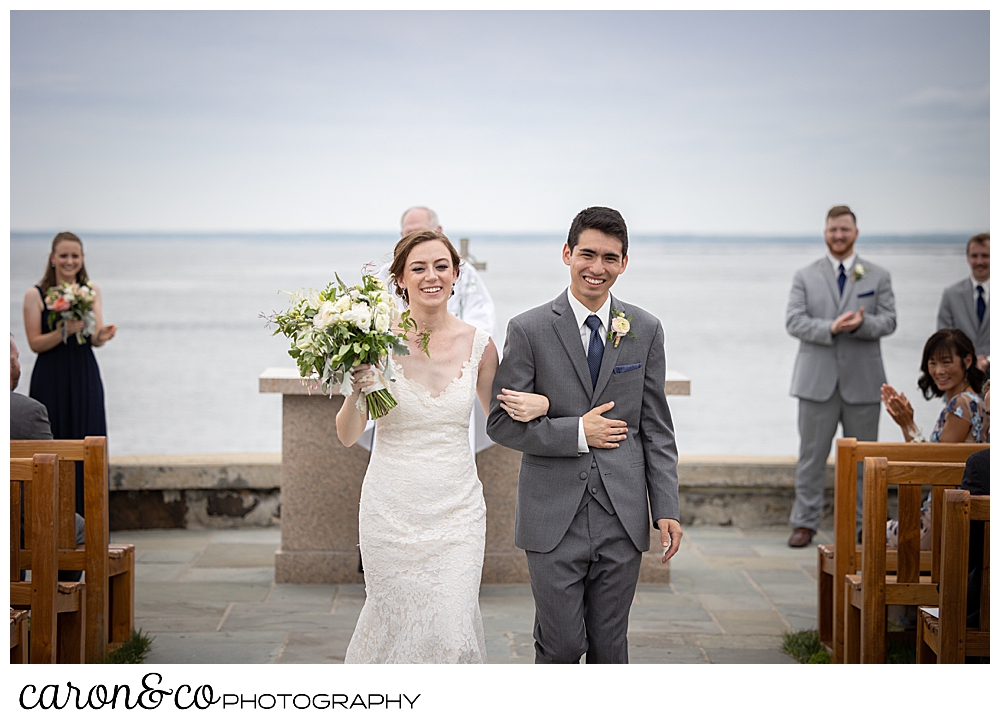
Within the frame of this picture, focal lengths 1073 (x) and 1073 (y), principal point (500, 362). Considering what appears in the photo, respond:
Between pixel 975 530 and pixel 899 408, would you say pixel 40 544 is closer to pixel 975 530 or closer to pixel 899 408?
Result: pixel 975 530

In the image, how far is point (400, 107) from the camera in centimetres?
1609

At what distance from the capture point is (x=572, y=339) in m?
2.90

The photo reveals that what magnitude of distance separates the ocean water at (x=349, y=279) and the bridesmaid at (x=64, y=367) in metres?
4.74

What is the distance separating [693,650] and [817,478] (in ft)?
6.65

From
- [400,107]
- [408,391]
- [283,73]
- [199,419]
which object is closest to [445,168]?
[400,107]

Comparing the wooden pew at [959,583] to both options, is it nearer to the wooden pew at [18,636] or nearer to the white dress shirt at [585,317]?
the white dress shirt at [585,317]

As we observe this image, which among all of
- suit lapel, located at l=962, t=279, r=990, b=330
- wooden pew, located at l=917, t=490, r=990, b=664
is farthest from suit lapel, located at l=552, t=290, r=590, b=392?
suit lapel, located at l=962, t=279, r=990, b=330

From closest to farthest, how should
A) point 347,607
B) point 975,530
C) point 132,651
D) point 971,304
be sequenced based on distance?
point 975,530 → point 132,651 → point 347,607 → point 971,304

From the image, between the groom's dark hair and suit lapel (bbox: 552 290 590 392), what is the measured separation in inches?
7.2

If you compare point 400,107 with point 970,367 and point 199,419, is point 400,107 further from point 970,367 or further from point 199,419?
point 970,367

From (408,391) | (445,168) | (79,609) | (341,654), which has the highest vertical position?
(445,168)

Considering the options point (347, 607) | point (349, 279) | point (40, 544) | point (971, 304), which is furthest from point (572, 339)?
point (349, 279)

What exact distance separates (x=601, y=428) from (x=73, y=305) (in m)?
3.69

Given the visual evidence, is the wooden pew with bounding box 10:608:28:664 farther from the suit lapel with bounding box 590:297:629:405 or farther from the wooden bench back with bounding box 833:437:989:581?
the wooden bench back with bounding box 833:437:989:581
